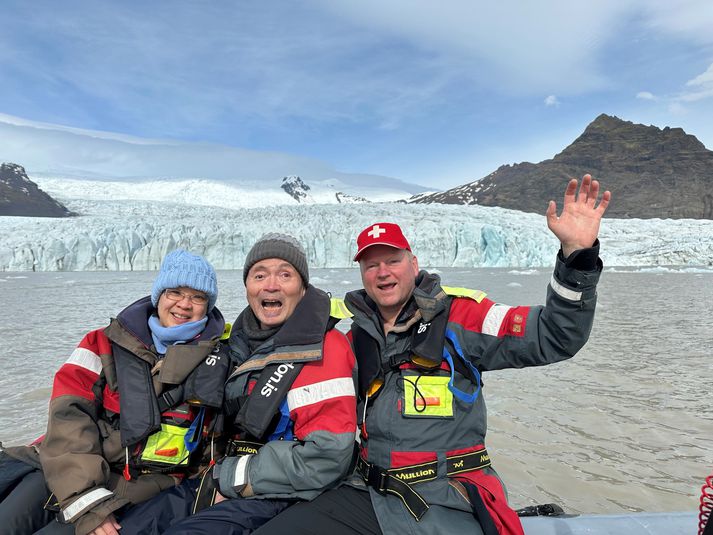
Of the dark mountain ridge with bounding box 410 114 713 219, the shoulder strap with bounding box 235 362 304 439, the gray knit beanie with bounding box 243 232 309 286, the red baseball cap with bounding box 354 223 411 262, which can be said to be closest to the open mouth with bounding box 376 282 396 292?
the red baseball cap with bounding box 354 223 411 262

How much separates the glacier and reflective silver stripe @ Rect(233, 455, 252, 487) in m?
22.4

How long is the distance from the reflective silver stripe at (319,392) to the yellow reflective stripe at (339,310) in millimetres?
285

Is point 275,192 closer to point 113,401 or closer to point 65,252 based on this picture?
point 65,252

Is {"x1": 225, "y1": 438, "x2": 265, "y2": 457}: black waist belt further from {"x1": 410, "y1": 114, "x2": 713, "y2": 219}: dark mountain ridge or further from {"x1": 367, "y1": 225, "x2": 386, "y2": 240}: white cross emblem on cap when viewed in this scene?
{"x1": 410, "y1": 114, "x2": 713, "y2": 219}: dark mountain ridge

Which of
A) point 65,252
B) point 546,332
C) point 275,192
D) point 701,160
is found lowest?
point 65,252

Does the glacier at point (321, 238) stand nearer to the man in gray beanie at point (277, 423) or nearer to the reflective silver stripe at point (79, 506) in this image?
the man in gray beanie at point (277, 423)

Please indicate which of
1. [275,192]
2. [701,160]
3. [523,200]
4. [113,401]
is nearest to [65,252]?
[113,401]

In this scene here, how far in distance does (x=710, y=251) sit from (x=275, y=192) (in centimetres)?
7081

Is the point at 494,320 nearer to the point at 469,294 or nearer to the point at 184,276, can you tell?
the point at 469,294

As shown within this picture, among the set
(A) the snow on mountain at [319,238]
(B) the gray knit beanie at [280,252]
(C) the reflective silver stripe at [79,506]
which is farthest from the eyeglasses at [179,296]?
(A) the snow on mountain at [319,238]

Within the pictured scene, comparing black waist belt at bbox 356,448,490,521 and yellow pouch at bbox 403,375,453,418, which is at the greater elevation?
yellow pouch at bbox 403,375,453,418

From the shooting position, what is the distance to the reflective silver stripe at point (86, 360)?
1.81 m

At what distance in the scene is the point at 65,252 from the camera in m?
23.3

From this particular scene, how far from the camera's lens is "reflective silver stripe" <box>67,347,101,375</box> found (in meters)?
1.81
